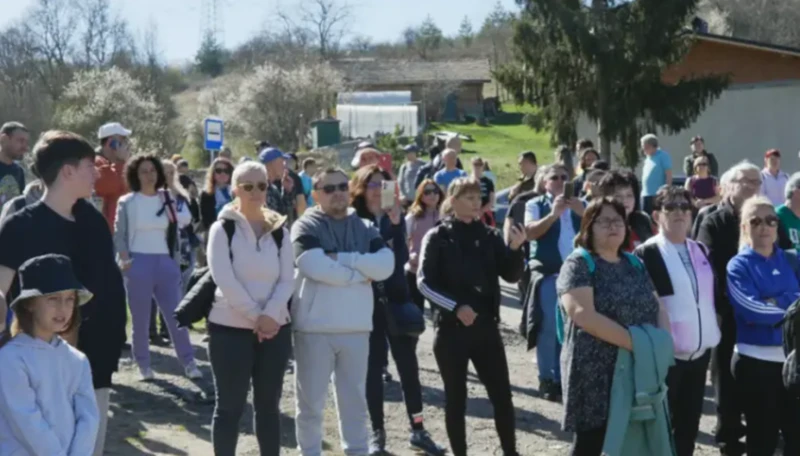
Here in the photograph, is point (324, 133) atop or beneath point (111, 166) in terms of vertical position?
beneath

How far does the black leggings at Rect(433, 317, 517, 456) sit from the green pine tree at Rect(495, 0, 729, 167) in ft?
70.6

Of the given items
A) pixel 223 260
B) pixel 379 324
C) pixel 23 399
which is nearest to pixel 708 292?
pixel 379 324

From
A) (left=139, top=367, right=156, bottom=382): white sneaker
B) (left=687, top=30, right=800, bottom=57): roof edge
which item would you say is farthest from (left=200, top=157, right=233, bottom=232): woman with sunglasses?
(left=687, top=30, right=800, bottom=57): roof edge

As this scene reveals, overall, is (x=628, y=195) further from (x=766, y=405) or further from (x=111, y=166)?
(x=111, y=166)

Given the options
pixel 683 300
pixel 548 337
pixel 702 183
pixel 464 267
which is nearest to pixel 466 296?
pixel 464 267

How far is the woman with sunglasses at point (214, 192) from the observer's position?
10.5 meters

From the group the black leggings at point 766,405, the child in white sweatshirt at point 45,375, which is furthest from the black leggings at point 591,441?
the child in white sweatshirt at point 45,375

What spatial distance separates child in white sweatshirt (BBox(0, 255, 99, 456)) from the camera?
14.1 ft

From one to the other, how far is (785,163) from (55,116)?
3040 centimetres

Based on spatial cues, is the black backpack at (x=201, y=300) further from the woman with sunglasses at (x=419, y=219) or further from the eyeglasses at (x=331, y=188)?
the woman with sunglasses at (x=419, y=219)

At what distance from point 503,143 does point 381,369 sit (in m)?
45.3

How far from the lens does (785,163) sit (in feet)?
93.1

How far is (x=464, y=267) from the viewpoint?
6.85 meters

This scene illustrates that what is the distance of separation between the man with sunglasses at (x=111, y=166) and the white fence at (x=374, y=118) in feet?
152
